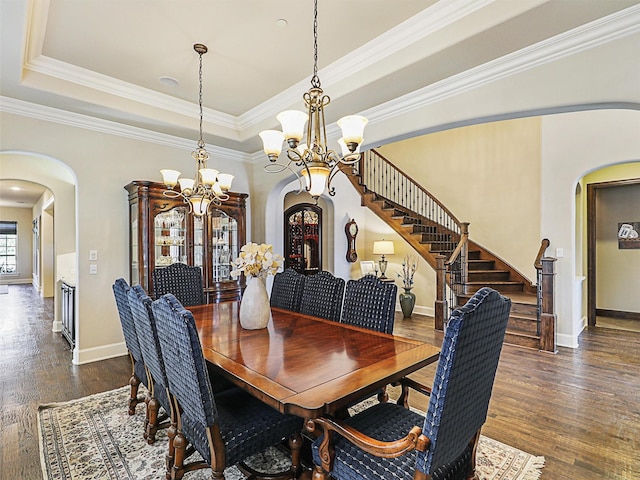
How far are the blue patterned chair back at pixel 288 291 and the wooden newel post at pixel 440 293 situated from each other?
116 inches

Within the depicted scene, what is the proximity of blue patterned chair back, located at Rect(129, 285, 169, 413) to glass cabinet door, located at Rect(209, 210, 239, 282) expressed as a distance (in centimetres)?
262

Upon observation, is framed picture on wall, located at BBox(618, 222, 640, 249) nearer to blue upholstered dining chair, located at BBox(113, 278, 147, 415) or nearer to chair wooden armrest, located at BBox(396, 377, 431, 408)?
chair wooden armrest, located at BBox(396, 377, 431, 408)

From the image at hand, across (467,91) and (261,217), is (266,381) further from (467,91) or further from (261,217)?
(261,217)

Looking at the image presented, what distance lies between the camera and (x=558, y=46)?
2.46m

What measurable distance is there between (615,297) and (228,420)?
284 inches

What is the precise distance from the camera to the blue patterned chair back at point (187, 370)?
4.92ft

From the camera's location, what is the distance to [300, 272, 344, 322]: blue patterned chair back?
9.96 ft

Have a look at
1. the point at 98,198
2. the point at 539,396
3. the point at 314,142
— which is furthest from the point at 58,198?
the point at 539,396

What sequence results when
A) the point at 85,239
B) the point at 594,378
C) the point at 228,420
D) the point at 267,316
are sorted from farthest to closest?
the point at 85,239, the point at 594,378, the point at 267,316, the point at 228,420

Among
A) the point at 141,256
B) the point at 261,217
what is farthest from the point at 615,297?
the point at 141,256

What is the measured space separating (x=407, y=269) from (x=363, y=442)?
575 cm

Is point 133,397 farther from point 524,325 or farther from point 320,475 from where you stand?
point 524,325

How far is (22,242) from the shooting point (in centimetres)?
1255

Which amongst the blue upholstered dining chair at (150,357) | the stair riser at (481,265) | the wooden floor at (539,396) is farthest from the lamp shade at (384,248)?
the blue upholstered dining chair at (150,357)
